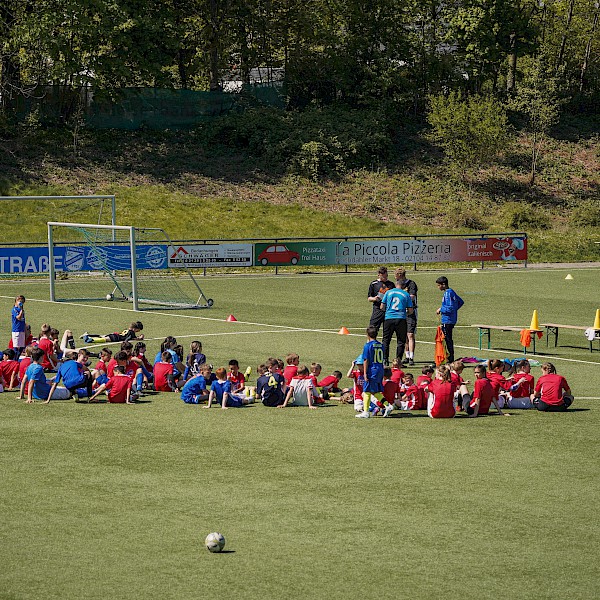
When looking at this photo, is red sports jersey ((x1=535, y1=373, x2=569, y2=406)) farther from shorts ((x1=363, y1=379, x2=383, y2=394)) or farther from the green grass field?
shorts ((x1=363, y1=379, x2=383, y2=394))

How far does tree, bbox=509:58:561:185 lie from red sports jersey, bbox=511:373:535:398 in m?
53.3

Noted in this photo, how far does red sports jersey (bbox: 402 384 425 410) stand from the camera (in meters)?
19.0

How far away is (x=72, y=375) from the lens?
19.8 meters

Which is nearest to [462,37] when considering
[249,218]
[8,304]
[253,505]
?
[249,218]

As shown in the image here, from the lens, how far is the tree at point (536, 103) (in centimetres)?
7138

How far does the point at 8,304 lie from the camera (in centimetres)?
3475

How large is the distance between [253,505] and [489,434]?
215 inches

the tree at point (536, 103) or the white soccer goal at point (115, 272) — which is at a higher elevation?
the tree at point (536, 103)

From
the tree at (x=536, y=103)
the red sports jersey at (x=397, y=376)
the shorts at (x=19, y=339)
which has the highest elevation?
the tree at (x=536, y=103)

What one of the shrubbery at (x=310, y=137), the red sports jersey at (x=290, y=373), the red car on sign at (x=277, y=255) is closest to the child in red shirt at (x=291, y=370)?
the red sports jersey at (x=290, y=373)

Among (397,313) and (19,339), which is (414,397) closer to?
(397,313)

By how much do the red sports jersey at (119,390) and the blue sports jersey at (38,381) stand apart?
47.9 inches

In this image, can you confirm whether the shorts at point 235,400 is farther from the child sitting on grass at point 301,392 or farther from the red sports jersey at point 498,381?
the red sports jersey at point 498,381

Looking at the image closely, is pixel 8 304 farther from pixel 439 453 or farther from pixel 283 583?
pixel 283 583
